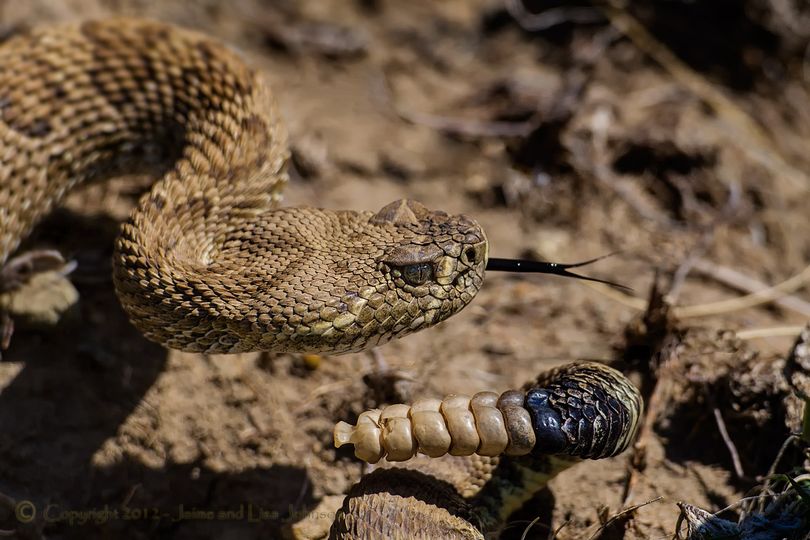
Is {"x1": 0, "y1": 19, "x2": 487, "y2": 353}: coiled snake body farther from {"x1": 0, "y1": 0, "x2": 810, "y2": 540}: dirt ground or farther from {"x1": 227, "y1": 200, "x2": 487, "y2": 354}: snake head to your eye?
{"x1": 0, "y1": 0, "x2": 810, "y2": 540}: dirt ground

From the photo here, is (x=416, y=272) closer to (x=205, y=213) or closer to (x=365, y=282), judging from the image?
(x=365, y=282)

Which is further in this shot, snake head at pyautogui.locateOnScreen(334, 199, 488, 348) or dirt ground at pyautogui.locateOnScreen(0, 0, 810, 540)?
dirt ground at pyautogui.locateOnScreen(0, 0, 810, 540)

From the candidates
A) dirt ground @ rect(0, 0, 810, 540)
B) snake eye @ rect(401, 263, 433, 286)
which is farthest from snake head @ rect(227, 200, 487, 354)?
dirt ground @ rect(0, 0, 810, 540)

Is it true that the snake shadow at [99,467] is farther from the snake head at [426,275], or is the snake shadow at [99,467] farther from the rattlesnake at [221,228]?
the snake head at [426,275]

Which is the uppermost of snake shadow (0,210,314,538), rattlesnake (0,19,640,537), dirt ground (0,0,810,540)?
rattlesnake (0,19,640,537)

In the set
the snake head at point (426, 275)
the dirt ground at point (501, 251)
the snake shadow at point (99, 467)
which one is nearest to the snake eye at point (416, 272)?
the snake head at point (426, 275)

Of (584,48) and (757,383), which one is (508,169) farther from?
(757,383)
